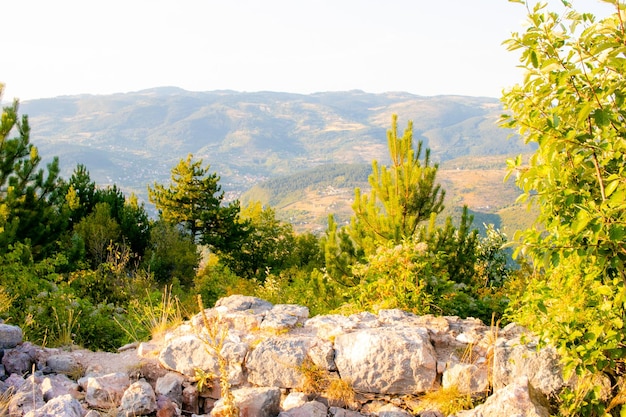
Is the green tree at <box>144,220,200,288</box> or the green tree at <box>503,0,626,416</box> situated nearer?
the green tree at <box>503,0,626,416</box>

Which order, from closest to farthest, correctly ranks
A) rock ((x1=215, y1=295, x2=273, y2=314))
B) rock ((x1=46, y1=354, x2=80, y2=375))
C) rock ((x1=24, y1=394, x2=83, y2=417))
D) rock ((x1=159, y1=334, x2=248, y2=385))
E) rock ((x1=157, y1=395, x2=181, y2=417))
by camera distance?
rock ((x1=24, y1=394, x2=83, y2=417))
rock ((x1=157, y1=395, x2=181, y2=417))
rock ((x1=159, y1=334, x2=248, y2=385))
rock ((x1=46, y1=354, x2=80, y2=375))
rock ((x1=215, y1=295, x2=273, y2=314))

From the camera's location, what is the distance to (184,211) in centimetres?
2852

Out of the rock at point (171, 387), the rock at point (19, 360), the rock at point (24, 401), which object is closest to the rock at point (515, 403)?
the rock at point (171, 387)

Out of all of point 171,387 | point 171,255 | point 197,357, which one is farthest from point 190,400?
point 171,255

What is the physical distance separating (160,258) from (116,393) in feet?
56.0

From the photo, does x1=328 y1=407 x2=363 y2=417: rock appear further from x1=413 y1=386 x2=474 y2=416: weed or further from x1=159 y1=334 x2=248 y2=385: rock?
x1=159 y1=334 x2=248 y2=385: rock

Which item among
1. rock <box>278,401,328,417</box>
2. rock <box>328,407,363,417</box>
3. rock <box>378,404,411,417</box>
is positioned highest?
rock <box>278,401,328,417</box>

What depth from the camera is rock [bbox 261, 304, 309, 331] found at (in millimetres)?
6188

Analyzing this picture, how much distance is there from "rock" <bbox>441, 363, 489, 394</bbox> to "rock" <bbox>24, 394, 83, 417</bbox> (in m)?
3.73

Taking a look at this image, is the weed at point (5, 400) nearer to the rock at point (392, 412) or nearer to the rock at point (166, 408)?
the rock at point (166, 408)

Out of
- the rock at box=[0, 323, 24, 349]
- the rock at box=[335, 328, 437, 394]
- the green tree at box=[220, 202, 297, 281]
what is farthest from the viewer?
the green tree at box=[220, 202, 297, 281]

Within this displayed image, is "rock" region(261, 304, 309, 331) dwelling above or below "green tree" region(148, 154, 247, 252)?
above

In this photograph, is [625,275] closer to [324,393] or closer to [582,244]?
[582,244]

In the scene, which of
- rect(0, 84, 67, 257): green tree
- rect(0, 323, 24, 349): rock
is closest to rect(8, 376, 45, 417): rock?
rect(0, 323, 24, 349): rock
